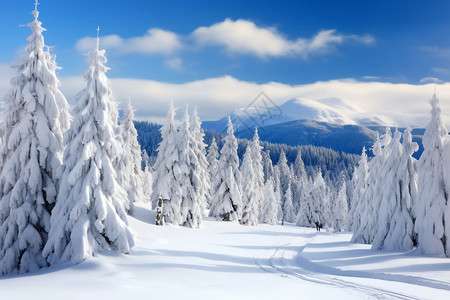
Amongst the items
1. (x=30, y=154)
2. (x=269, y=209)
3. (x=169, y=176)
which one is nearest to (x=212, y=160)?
(x=269, y=209)

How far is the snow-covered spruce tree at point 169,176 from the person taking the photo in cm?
3234

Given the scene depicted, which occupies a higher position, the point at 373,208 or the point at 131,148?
the point at 131,148

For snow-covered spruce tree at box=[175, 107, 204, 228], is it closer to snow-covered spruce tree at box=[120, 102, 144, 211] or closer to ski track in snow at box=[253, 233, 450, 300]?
snow-covered spruce tree at box=[120, 102, 144, 211]

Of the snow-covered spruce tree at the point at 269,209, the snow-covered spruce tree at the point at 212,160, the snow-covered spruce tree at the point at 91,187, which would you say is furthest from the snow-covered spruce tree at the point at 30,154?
the snow-covered spruce tree at the point at 269,209

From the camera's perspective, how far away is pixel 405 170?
87.4ft

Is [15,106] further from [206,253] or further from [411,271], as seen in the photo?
[411,271]

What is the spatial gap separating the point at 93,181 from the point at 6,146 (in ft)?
23.1

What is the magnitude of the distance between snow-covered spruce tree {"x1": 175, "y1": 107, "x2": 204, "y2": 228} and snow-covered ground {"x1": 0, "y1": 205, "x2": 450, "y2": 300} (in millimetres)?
7165

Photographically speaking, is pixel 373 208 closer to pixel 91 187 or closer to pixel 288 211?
pixel 91 187

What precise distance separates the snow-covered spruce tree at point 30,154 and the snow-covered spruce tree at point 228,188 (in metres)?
25.9

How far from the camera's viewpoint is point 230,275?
1562 centimetres

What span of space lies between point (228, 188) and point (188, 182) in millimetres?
11638

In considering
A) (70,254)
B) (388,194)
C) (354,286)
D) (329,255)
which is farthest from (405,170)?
(70,254)

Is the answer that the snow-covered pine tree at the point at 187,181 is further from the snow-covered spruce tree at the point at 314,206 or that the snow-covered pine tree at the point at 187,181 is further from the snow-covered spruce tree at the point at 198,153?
the snow-covered spruce tree at the point at 314,206
